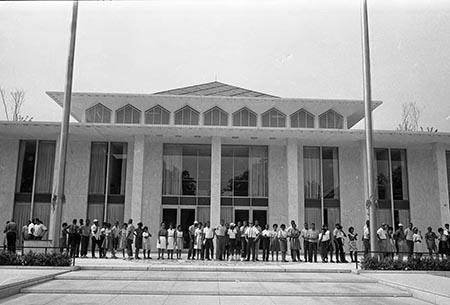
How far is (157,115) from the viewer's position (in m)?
26.3

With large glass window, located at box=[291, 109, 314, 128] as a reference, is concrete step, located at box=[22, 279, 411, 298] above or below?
below

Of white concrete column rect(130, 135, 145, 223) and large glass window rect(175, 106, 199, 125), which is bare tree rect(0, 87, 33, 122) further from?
large glass window rect(175, 106, 199, 125)

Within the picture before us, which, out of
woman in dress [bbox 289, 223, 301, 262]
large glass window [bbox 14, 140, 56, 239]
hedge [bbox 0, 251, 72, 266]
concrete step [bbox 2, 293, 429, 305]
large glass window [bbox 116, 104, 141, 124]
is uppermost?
large glass window [bbox 116, 104, 141, 124]

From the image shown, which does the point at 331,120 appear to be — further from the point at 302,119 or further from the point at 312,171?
the point at 312,171

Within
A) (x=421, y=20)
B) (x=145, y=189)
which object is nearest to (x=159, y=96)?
(x=145, y=189)

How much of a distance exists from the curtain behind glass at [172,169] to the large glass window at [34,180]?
20.3ft

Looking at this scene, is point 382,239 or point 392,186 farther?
point 392,186

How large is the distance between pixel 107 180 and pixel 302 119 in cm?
1165

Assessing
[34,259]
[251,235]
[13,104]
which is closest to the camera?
[34,259]

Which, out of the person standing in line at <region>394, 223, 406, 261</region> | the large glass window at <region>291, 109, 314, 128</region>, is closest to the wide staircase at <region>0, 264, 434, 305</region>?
the person standing in line at <region>394, 223, 406, 261</region>

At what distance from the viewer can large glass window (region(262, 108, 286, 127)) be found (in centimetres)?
2661

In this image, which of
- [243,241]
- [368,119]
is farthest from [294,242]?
[368,119]

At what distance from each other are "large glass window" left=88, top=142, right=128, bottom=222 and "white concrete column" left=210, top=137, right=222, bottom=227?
5047mm

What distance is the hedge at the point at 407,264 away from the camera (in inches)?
570
